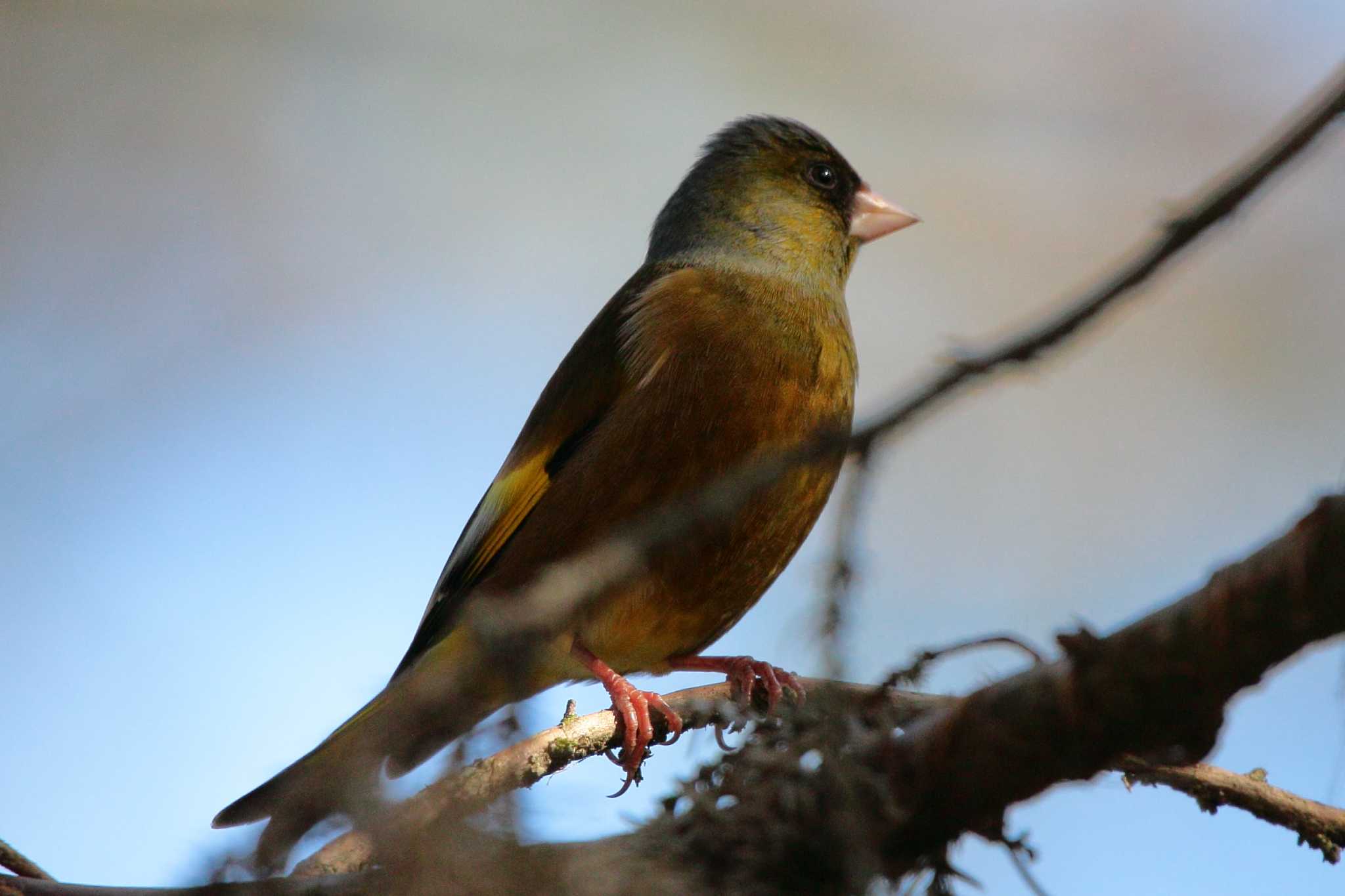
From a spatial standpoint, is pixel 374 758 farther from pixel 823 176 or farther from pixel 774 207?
pixel 823 176

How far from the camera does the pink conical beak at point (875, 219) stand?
500 cm

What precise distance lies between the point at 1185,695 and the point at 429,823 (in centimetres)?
96

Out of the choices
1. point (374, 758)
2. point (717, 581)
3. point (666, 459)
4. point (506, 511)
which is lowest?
point (374, 758)

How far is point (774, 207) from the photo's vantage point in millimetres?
4918

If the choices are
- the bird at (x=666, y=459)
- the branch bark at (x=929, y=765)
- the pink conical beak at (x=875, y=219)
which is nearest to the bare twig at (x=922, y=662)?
the branch bark at (x=929, y=765)

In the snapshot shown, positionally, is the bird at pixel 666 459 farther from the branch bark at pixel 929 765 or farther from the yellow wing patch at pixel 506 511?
the branch bark at pixel 929 765

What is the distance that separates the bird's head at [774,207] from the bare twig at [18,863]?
2894 millimetres

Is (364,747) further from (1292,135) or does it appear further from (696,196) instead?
(696,196)

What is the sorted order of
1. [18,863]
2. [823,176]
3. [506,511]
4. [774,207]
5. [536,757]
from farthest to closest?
[823,176], [774,207], [506,511], [536,757], [18,863]

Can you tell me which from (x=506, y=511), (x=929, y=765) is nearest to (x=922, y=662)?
(x=929, y=765)

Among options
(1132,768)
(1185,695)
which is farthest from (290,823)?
(1132,768)

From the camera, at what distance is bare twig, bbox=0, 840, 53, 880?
8.02ft

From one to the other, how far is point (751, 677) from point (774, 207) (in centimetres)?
193

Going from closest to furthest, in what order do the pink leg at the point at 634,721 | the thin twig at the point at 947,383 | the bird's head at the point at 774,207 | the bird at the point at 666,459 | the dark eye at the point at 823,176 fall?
the thin twig at the point at 947,383, the pink leg at the point at 634,721, the bird at the point at 666,459, the bird's head at the point at 774,207, the dark eye at the point at 823,176
